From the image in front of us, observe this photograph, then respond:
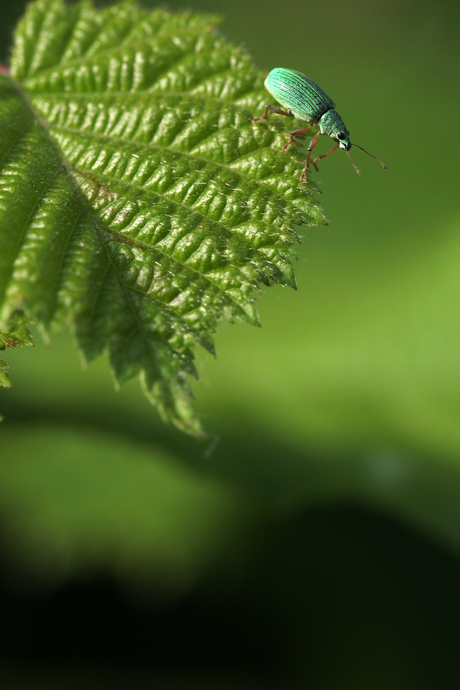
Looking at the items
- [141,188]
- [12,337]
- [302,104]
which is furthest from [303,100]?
[12,337]

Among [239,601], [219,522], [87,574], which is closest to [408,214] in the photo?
[219,522]

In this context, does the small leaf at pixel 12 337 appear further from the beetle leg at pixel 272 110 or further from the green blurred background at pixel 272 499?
the green blurred background at pixel 272 499

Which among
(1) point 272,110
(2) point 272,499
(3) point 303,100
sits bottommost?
(2) point 272,499

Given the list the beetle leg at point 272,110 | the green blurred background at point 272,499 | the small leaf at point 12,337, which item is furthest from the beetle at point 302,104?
the green blurred background at point 272,499

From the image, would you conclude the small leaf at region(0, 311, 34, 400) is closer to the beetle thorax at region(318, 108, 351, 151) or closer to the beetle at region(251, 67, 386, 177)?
the beetle at region(251, 67, 386, 177)

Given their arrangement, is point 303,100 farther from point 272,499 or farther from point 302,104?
point 272,499

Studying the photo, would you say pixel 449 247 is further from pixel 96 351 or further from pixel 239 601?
pixel 96 351
